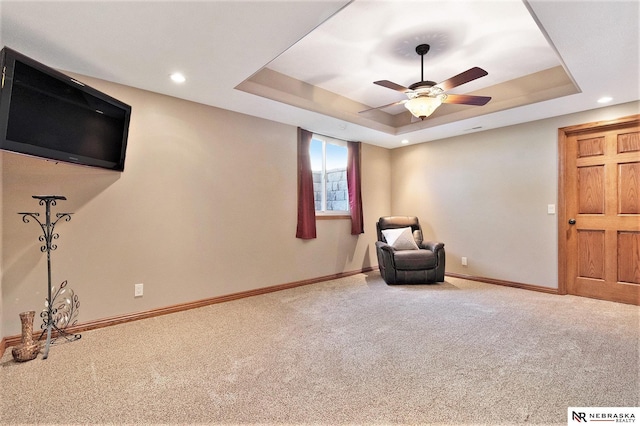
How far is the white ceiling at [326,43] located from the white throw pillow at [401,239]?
1914 mm

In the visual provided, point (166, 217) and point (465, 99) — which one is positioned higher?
point (465, 99)

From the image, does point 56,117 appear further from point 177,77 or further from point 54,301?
point 54,301

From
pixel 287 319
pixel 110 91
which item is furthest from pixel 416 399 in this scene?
pixel 110 91

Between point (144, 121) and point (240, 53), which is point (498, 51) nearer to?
point (240, 53)

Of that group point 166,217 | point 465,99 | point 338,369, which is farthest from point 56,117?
point 465,99

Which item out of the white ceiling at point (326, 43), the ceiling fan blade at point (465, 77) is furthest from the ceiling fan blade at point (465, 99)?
the white ceiling at point (326, 43)

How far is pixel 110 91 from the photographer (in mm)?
2836

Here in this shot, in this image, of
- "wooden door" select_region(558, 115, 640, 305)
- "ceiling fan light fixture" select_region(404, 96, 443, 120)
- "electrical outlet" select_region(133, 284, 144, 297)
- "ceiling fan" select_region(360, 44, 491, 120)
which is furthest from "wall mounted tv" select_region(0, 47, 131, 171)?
"wooden door" select_region(558, 115, 640, 305)

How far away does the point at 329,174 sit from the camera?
5.14m

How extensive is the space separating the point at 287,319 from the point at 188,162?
6.47ft

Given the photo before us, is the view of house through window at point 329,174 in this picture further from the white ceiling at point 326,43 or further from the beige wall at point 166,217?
the white ceiling at point 326,43

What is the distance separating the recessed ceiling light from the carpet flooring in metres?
2.26

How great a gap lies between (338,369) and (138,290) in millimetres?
2166

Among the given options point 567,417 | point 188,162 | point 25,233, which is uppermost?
point 188,162
